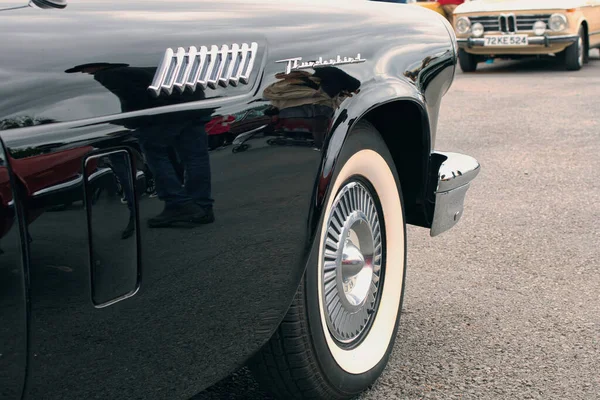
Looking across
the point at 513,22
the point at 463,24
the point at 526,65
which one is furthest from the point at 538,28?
the point at 526,65

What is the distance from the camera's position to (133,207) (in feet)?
5.01

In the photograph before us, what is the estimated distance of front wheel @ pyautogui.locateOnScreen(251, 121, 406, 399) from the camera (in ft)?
7.04

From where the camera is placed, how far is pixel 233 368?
1.93 m

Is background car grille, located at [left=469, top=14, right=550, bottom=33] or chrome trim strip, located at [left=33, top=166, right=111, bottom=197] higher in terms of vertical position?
chrome trim strip, located at [left=33, top=166, right=111, bottom=197]

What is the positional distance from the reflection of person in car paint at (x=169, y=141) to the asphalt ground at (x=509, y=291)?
97 centimetres

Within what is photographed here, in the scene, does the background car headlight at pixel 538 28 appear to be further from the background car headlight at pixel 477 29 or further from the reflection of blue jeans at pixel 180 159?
the reflection of blue jeans at pixel 180 159

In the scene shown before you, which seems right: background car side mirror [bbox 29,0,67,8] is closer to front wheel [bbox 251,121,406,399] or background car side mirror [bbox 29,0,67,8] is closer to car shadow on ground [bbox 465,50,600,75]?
front wheel [bbox 251,121,406,399]

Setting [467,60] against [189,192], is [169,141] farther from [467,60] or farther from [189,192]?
[467,60]

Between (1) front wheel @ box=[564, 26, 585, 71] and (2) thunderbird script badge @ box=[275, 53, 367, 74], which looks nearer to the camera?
(2) thunderbird script badge @ box=[275, 53, 367, 74]

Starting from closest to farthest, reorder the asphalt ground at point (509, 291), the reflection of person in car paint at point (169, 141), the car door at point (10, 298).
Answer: the car door at point (10, 298), the reflection of person in car paint at point (169, 141), the asphalt ground at point (509, 291)

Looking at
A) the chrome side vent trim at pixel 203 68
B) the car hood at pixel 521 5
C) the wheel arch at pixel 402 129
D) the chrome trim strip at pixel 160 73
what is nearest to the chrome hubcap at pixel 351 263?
the wheel arch at pixel 402 129

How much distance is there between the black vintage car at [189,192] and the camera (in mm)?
1384

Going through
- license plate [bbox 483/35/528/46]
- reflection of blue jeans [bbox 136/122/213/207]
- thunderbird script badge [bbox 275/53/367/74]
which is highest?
thunderbird script badge [bbox 275/53/367/74]

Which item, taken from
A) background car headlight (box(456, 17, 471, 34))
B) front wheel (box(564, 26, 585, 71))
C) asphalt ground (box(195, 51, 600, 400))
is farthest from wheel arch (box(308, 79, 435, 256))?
front wheel (box(564, 26, 585, 71))
